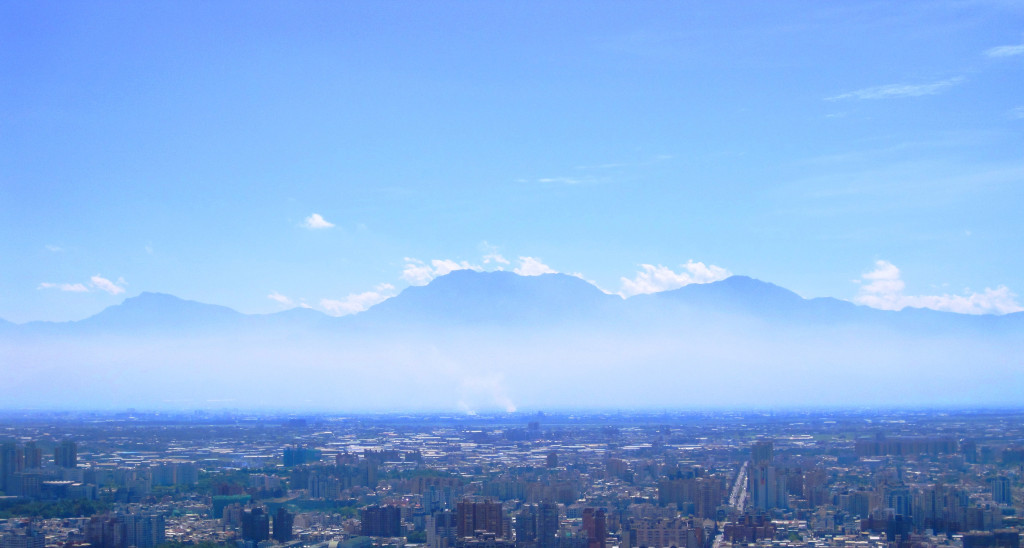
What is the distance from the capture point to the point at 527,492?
3209cm

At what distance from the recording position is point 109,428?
204ft

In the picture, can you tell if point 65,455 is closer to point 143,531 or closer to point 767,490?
point 143,531

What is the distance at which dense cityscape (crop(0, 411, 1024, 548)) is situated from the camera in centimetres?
2391

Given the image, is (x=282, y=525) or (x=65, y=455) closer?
(x=282, y=525)

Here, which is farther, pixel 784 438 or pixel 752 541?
pixel 784 438

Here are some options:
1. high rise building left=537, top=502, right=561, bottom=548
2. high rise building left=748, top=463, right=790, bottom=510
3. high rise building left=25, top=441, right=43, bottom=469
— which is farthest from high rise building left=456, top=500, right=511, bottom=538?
high rise building left=25, top=441, right=43, bottom=469

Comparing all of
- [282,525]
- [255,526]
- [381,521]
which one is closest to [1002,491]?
[381,521]

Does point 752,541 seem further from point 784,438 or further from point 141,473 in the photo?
point 784,438

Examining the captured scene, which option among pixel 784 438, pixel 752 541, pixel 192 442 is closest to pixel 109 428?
pixel 192 442

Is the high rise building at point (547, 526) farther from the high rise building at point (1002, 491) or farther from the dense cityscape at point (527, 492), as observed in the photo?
the high rise building at point (1002, 491)

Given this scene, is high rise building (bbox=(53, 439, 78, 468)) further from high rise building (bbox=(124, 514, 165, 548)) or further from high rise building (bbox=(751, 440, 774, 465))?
high rise building (bbox=(751, 440, 774, 465))

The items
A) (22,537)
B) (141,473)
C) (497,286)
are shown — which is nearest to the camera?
(22,537)

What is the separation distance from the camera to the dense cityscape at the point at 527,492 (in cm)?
2391

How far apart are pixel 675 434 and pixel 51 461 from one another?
107 ft
